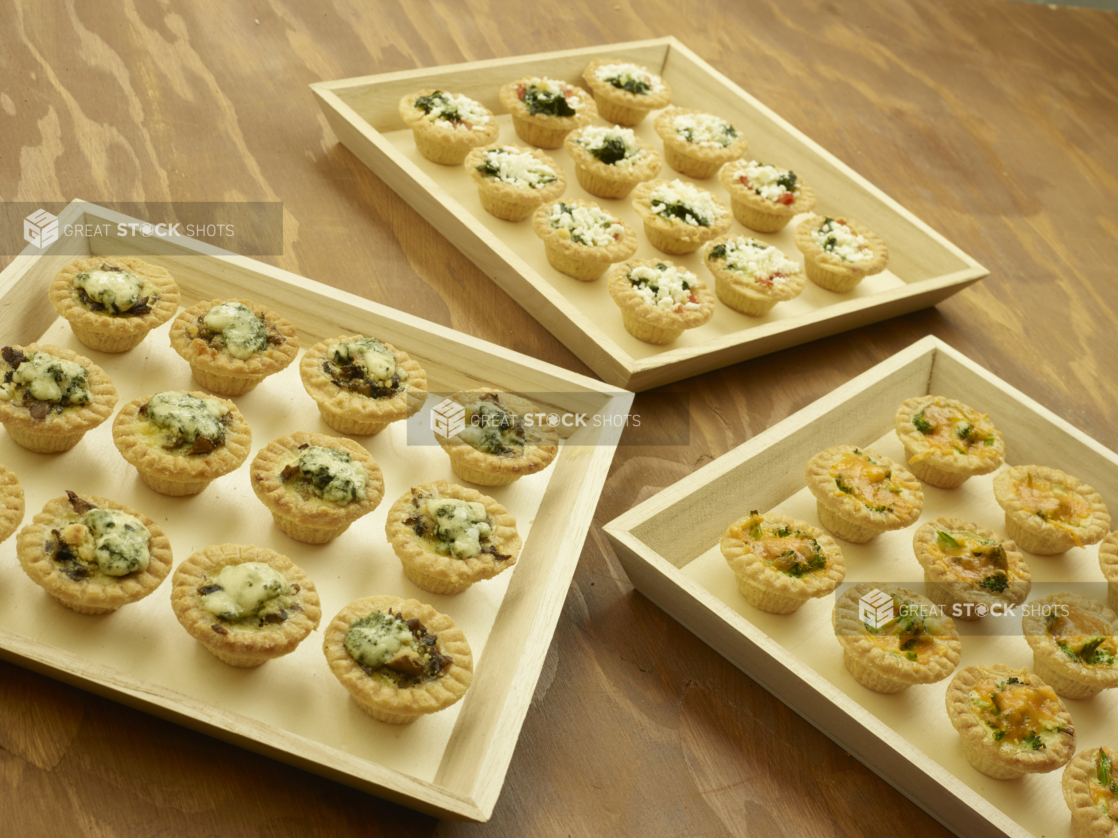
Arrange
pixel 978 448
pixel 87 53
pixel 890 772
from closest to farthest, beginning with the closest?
pixel 890 772
pixel 978 448
pixel 87 53

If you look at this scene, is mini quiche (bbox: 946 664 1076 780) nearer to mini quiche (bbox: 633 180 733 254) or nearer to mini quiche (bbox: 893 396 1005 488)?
mini quiche (bbox: 893 396 1005 488)

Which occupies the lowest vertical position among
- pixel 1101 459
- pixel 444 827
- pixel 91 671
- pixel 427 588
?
pixel 444 827

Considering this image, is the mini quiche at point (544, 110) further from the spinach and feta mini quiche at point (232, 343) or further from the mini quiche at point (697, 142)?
the spinach and feta mini quiche at point (232, 343)

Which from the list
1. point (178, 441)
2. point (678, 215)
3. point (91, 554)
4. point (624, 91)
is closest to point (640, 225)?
point (678, 215)

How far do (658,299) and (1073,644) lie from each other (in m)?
1.37

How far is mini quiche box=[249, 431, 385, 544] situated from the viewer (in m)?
1.96

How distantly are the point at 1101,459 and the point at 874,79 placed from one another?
2.39 metres

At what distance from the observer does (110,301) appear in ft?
7.10

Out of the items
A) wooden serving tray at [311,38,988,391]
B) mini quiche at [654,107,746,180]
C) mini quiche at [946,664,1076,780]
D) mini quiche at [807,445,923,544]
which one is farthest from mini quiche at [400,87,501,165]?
mini quiche at [946,664,1076,780]

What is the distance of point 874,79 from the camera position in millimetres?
4316

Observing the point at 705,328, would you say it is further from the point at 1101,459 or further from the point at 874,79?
the point at 874,79

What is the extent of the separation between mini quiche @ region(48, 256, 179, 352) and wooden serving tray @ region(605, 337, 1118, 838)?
1.21 meters

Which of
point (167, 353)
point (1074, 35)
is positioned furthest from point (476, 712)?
point (1074, 35)

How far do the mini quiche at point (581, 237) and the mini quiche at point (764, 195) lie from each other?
54cm
